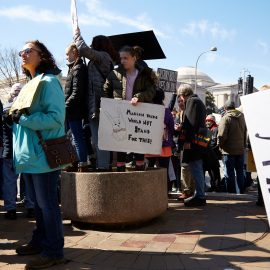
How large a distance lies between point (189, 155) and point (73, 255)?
276 centimetres

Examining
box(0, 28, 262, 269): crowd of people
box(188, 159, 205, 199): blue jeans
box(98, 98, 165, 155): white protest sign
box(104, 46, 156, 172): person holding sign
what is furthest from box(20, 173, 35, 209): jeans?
box(188, 159, 205, 199): blue jeans

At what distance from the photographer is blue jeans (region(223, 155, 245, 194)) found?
832 centimetres

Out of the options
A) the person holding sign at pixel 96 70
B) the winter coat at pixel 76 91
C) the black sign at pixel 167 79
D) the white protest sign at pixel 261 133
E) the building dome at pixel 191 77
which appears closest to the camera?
the white protest sign at pixel 261 133

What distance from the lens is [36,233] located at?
4.00 metres

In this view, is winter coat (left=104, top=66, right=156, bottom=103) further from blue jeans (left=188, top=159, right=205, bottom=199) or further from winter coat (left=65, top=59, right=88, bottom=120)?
blue jeans (left=188, top=159, right=205, bottom=199)

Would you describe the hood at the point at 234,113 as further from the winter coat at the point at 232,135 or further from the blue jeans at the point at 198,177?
the blue jeans at the point at 198,177

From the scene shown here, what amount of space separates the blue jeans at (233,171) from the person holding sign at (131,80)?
11.6 feet

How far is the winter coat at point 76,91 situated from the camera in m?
5.79

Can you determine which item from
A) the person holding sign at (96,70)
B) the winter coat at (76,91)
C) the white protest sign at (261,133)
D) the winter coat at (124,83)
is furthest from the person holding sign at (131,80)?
the white protest sign at (261,133)

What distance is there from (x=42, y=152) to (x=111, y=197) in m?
1.35

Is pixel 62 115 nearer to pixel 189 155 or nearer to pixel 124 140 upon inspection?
pixel 124 140

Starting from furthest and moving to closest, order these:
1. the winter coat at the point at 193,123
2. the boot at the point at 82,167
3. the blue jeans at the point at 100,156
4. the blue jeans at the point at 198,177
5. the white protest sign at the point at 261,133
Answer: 1. the blue jeans at the point at 198,177
2. the winter coat at the point at 193,123
3. the blue jeans at the point at 100,156
4. the boot at the point at 82,167
5. the white protest sign at the point at 261,133

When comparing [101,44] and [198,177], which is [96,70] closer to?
[101,44]

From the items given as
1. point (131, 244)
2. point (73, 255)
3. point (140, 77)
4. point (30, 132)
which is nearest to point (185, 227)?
point (131, 244)
